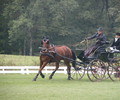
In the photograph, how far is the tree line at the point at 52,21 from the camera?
154 feet

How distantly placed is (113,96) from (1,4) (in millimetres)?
42435

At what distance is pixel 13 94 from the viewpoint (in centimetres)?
1280

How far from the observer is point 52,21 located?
48.5m

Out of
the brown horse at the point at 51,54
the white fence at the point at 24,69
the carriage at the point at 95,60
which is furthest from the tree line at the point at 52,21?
the carriage at the point at 95,60

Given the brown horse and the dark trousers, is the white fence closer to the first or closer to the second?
the brown horse

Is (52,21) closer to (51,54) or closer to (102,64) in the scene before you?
(51,54)

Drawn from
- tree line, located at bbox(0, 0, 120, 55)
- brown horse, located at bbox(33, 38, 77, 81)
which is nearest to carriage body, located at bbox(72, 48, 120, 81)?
brown horse, located at bbox(33, 38, 77, 81)

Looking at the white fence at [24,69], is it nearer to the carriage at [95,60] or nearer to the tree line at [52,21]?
the carriage at [95,60]

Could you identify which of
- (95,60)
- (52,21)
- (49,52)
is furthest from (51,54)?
(52,21)

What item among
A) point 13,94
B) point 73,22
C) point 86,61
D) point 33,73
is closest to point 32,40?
point 73,22

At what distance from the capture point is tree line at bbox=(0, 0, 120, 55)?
4703 cm

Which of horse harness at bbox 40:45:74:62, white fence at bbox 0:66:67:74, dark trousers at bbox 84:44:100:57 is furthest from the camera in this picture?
white fence at bbox 0:66:67:74

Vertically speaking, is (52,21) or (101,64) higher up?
(52,21)

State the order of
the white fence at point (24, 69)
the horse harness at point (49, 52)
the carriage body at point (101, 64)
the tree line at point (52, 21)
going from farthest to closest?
1. the tree line at point (52, 21)
2. the white fence at point (24, 69)
3. the horse harness at point (49, 52)
4. the carriage body at point (101, 64)
